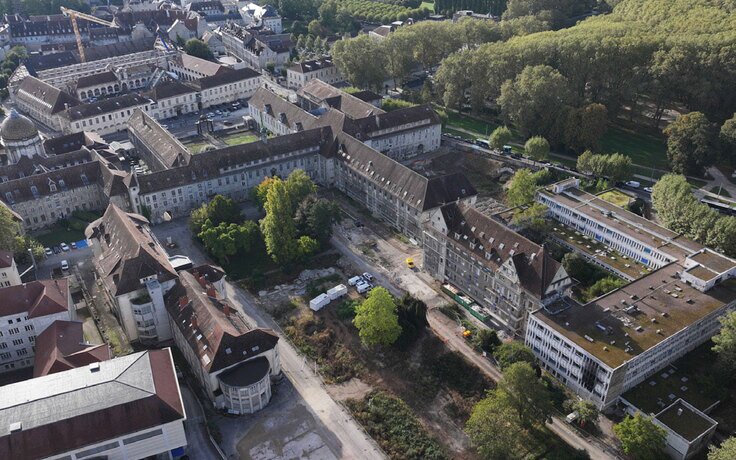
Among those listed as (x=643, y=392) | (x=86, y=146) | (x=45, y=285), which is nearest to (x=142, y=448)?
(x=45, y=285)

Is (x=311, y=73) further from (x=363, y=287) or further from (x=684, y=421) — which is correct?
(x=684, y=421)

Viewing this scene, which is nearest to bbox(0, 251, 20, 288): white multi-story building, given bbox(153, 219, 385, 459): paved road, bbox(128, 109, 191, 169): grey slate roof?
bbox(153, 219, 385, 459): paved road

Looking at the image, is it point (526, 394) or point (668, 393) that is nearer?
point (526, 394)

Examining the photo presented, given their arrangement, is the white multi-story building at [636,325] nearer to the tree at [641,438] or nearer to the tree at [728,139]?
the tree at [641,438]

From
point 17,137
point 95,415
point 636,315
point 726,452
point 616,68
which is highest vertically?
point 616,68

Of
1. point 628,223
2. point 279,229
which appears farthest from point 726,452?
point 279,229

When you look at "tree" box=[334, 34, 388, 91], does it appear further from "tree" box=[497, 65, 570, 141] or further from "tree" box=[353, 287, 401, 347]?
"tree" box=[353, 287, 401, 347]
